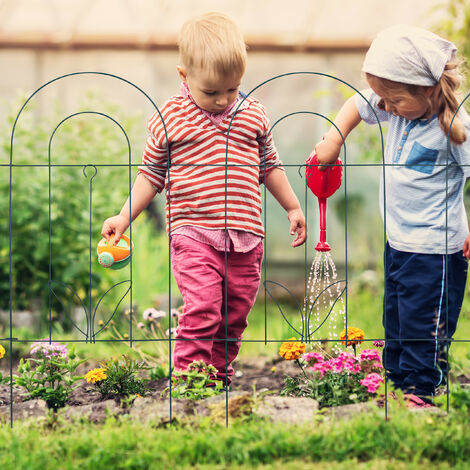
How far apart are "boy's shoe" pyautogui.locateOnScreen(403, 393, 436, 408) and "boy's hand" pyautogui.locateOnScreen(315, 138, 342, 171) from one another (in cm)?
96

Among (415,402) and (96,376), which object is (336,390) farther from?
(96,376)

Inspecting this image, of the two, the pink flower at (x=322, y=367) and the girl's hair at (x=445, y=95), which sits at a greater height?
the girl's hair at (x=445, y=95)

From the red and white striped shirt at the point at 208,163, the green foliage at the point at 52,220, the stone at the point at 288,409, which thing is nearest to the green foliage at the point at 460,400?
the stone at the point at 288,409

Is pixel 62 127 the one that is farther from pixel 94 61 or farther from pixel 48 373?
pixel 48 373

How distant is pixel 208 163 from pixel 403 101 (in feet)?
2.59

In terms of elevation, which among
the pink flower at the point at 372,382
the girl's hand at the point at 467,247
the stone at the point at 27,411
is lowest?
the stone at the point at 27,411

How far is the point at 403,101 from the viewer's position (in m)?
2.81

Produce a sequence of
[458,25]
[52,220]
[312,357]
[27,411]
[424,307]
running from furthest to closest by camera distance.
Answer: [458,25] < [52,220] < [312,357] < [424,307] < [27,411]

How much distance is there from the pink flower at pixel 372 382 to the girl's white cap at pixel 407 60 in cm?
113

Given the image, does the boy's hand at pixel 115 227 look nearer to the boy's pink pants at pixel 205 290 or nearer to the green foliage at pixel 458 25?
the boy's pink pants at pixel 205 290

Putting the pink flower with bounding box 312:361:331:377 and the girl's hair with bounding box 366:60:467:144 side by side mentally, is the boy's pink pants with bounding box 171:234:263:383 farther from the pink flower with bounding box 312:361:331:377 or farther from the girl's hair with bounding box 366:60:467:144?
the girl's hair with bounding box 366:60:467:144

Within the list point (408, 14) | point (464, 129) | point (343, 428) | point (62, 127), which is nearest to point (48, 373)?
point (343, 428)

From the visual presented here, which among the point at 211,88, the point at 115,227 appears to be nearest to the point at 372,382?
the point at 115,227

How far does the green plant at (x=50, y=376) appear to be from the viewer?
293 cm
